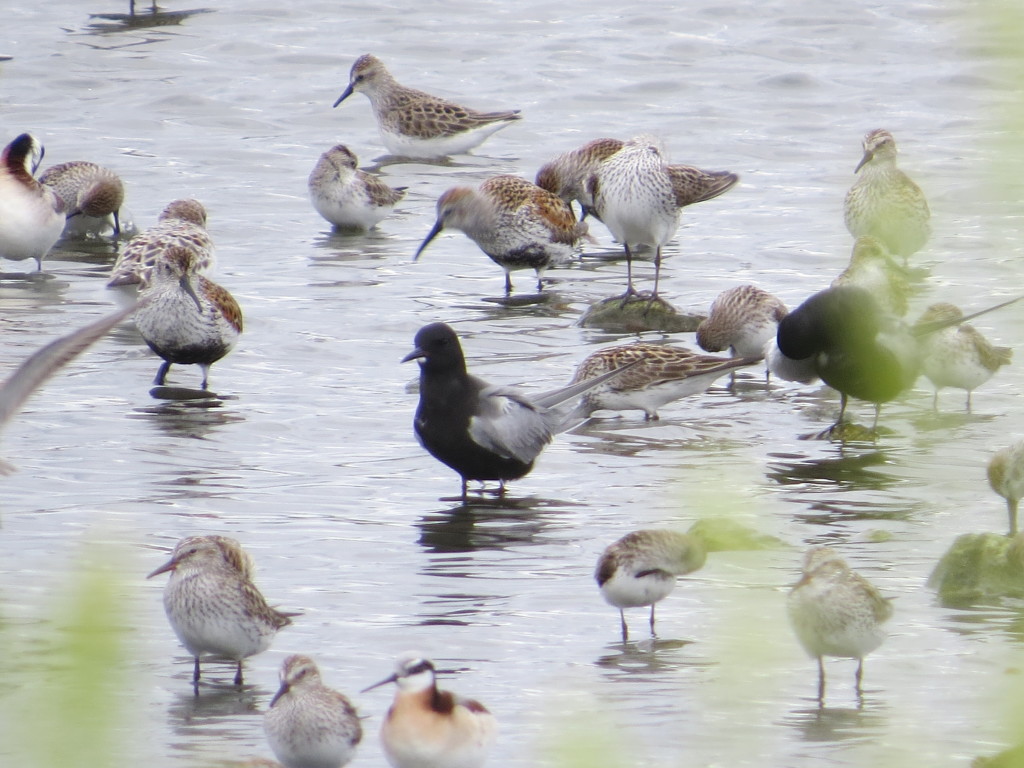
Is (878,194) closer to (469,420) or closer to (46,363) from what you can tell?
(469,420)

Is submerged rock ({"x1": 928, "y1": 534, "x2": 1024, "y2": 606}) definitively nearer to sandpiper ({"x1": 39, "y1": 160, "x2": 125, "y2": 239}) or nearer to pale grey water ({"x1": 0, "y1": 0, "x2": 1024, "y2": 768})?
pale grey water ({"x1": 0, "y1": 0, "x2": 1024, "y2": 768})

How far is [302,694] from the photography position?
19.1 ft

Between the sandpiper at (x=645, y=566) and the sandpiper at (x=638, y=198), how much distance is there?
6.41 meters

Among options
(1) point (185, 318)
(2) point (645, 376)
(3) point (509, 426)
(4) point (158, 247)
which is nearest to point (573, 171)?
(4) point (158, 247)

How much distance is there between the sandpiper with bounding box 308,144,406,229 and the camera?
53.7ft

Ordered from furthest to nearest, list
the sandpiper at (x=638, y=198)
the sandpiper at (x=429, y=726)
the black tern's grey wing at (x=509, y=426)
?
the sandpiper at (x=638, y=198) < the black tern's grey wing at (x=509, y=426) < the sandpiper at (x=429, y=726)

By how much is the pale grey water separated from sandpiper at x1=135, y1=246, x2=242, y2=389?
15.0 inches

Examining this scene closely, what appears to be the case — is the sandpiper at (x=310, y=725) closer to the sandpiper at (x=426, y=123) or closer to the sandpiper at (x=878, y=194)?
the sandpiper at (x=878, y=194)

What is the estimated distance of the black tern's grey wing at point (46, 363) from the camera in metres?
4.11

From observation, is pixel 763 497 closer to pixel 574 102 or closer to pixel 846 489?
pixel 846 489

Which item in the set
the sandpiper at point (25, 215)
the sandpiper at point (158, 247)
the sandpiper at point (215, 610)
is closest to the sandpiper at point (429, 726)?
the sandpiper at point (215, 610)

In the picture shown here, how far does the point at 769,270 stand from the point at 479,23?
1396 cm

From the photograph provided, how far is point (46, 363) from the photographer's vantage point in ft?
14.0

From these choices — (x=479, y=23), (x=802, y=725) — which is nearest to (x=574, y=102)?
(x=479, y=23)
